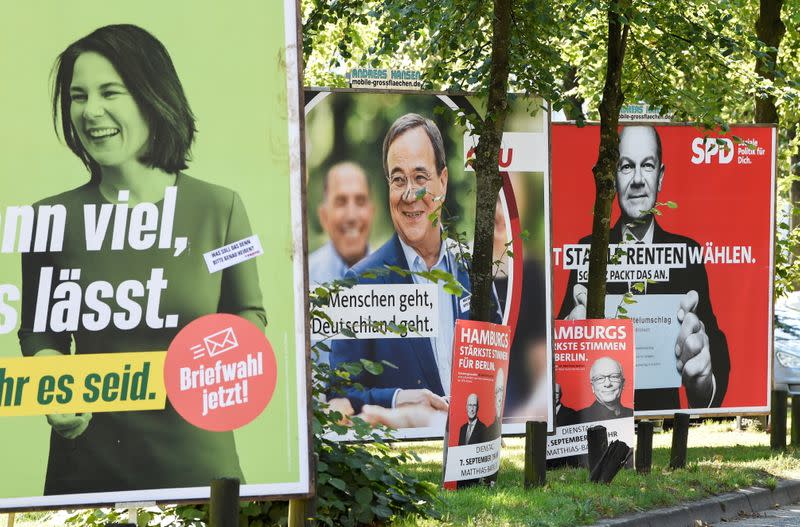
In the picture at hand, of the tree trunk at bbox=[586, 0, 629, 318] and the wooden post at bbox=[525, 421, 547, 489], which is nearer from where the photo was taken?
the wooden post at bbox=[525, 421, 547, 489]

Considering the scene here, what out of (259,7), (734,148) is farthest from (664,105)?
(259,7)

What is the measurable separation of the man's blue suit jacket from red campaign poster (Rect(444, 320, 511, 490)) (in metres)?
2.57

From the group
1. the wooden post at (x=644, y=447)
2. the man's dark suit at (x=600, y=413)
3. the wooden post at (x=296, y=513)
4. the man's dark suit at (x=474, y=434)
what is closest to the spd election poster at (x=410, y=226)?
the man's dark suit at (x=600, y=413)

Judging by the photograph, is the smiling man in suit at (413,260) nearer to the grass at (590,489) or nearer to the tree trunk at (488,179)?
the grass at (590,489)

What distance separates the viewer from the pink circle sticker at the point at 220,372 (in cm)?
647

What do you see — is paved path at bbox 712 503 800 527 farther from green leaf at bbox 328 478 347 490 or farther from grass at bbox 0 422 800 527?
green leaf at bbox 328 478 347 490

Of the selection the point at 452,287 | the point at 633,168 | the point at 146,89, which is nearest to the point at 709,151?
the point at 633,168

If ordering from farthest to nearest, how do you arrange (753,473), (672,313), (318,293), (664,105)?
1. (672,313)
2. (664,105)
3. (753,473)
4. (318,293)

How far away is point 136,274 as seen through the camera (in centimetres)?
646

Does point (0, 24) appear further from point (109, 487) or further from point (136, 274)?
point (109, 487)

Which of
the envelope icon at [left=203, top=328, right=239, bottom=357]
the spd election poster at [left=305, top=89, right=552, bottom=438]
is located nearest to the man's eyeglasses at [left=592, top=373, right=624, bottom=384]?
the spd election poster at [left=305, top=89, right=552, bottom=438]

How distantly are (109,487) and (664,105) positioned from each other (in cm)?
901

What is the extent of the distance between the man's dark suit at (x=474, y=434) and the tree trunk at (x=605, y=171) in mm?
2803

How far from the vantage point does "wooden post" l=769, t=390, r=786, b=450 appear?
47.8 feet
